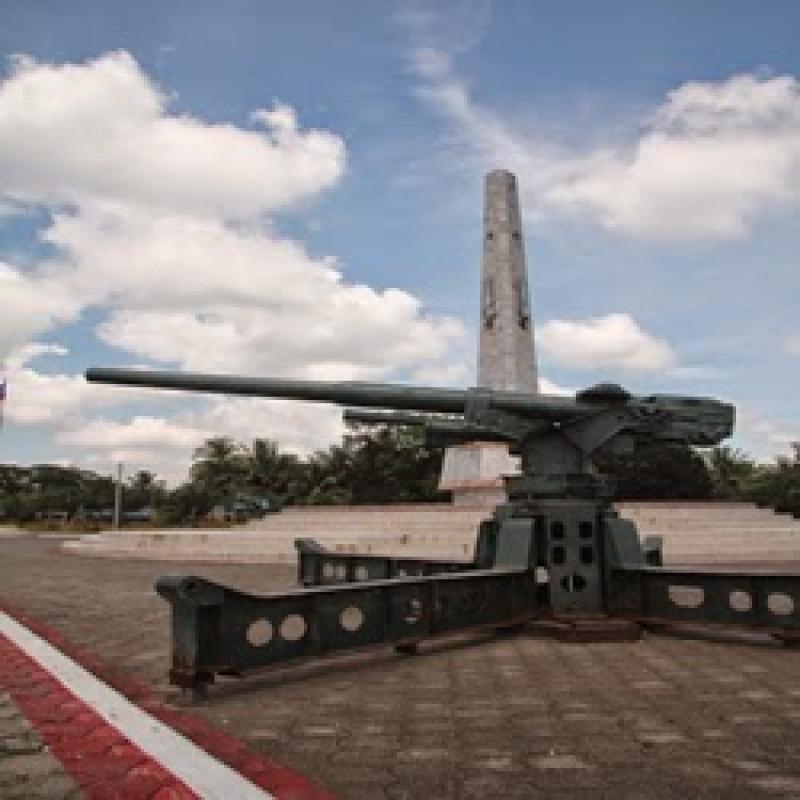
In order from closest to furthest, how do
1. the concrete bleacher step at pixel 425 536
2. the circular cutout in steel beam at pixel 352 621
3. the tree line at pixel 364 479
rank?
the circular cutout in steel beam at pixel 352 621 → the concrete bleacher step at pixel 425 536 → the tree line at pixel 364 479

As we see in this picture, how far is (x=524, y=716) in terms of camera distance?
4.18 metres

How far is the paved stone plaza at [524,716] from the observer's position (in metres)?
3.15

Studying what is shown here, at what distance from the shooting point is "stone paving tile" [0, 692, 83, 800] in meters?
2.93

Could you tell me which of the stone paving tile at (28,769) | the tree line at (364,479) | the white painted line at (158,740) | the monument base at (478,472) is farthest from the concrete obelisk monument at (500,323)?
the stone paving tile at (28,769)

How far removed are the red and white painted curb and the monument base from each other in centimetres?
2112

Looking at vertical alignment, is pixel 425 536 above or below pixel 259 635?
above

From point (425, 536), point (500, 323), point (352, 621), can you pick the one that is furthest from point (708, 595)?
point (500, 323)

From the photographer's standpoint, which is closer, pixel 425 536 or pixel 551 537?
pixel 551 537

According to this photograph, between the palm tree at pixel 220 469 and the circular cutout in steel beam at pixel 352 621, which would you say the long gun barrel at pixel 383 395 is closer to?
the circular cutout in steel beam at pixel 352 621

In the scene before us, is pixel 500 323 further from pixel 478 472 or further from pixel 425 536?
pixel 425 536

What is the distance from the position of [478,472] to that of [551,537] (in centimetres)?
1942

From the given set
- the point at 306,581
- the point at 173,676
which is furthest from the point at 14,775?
the point at 306,581

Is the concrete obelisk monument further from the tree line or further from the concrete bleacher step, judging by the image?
the tree line

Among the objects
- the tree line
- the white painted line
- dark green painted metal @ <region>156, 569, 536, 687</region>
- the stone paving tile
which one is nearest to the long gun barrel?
dark green painted metal @ <region>156, 569, 536, 687</region>
